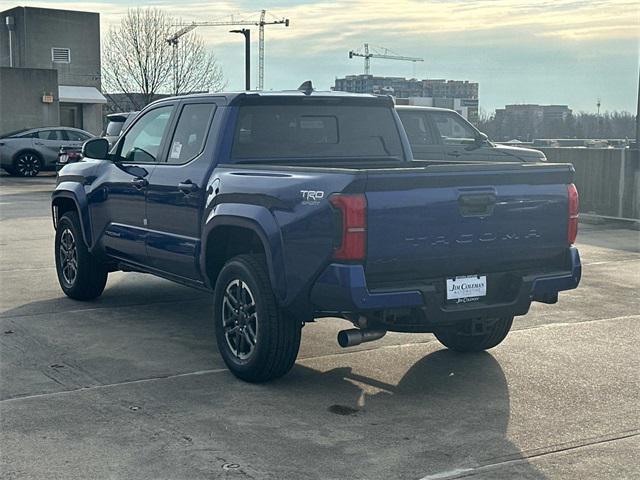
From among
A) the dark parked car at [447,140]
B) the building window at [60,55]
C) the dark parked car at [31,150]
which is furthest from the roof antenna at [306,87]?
the building window at [60,55]

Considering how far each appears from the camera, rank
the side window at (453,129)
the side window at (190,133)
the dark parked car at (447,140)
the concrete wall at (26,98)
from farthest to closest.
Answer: the concrete wall at (26,98) → the side window at (453,129) → the dark parked car at (447,140) → the side window at (190,133)

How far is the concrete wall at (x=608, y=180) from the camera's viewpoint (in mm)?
17156

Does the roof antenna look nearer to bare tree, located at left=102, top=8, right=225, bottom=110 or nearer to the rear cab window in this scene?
the rear cab window

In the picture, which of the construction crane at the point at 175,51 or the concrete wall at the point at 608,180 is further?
the construction crane at the point at 175,51

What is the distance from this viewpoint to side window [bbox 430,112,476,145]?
15805 mm

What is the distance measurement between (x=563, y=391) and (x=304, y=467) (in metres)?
2.19

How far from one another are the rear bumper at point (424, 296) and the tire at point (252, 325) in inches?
17.3

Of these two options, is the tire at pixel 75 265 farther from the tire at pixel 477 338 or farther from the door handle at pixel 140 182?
the tire at pixel 477 338

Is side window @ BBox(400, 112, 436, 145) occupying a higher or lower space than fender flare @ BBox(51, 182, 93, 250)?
higher

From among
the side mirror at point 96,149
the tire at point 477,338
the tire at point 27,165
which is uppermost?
the side mirror at point 96,149

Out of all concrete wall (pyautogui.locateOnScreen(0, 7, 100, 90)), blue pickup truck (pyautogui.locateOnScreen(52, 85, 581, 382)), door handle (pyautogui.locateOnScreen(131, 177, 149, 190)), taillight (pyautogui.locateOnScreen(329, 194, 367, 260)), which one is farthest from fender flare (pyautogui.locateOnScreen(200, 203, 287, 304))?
concrete wall (pyautogui.locateOnScreen(0, 7, 100, 90))

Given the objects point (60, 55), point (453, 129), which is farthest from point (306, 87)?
point (60, 55)

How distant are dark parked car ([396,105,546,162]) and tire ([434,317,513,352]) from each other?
7518 millimetres

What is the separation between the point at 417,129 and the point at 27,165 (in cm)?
1681
